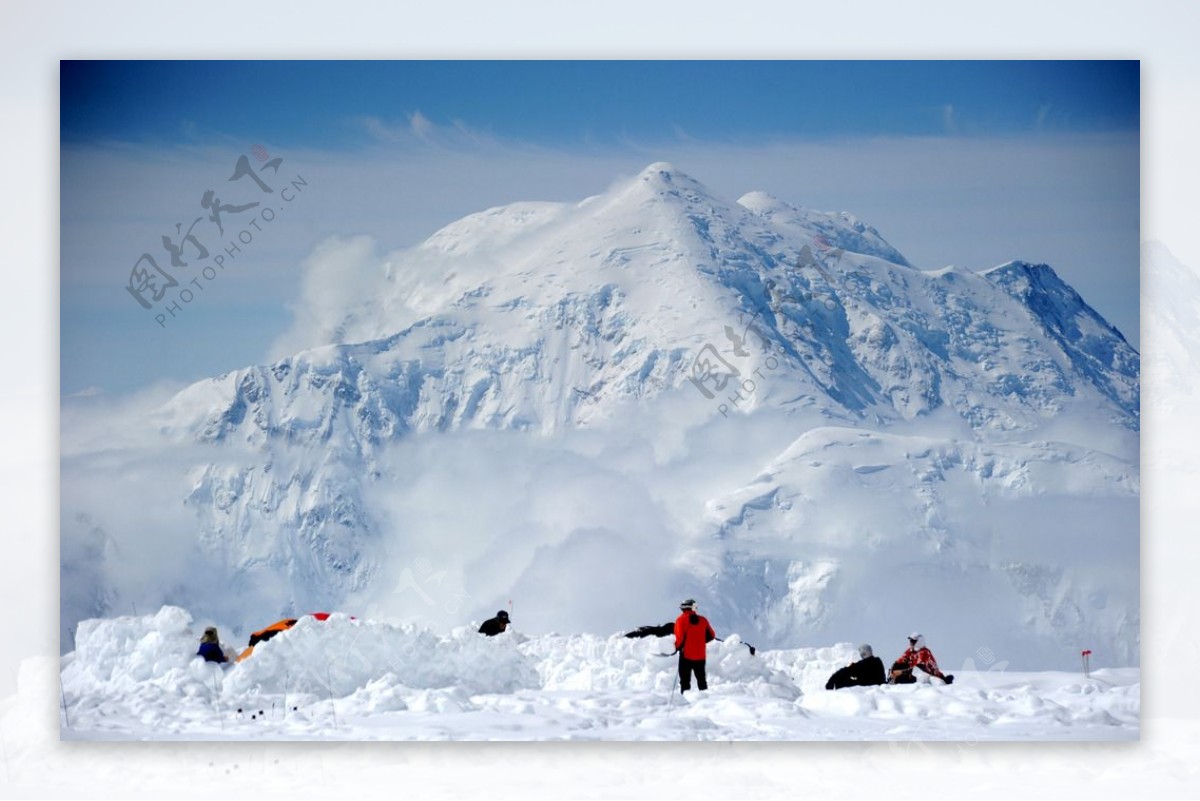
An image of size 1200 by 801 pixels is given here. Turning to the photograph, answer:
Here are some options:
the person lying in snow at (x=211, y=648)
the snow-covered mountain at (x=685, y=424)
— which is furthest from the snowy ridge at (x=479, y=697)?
the snow-covered mountain at (x=685, y=424)

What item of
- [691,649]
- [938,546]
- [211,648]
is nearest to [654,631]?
[691,649]

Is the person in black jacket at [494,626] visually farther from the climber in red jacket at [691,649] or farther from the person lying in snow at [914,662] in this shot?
the person lying in snow at [914,662]

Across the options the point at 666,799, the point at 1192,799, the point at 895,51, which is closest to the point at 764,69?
the point at 895,51

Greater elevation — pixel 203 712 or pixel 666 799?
pixel 203 712

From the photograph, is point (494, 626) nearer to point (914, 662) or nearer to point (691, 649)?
point (691, 649)

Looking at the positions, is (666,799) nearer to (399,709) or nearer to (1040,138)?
(399,709)

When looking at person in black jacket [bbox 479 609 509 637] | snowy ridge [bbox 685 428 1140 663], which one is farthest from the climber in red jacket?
person in black jacket [bbox 479 609 509 637]

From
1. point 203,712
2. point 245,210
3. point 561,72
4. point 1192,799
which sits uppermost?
point 561,72
